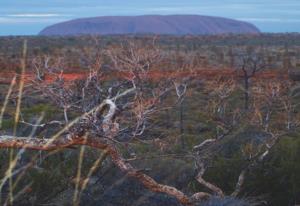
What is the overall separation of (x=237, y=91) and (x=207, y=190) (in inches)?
900

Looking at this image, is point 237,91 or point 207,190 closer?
point 207,190

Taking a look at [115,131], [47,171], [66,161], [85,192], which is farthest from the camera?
[66,161]

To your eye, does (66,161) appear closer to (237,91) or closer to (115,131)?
(115,131)

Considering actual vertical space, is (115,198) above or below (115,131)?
below

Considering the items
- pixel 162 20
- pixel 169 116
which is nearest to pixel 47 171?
pixel 169 116

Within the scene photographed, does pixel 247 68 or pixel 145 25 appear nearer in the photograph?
pixel 247 68

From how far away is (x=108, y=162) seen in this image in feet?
34.9

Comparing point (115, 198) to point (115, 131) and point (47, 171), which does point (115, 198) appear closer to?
point (47, 171)

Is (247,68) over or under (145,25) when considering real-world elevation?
under

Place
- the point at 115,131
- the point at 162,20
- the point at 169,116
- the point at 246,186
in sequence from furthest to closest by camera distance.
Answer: the point at 162,20 → the point at 169,116 → the point at 246,186 → the point at 115,131

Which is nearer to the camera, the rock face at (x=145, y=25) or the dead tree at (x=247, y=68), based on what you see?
the dead tree at (x=247, y=68)

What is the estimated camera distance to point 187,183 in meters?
11.0

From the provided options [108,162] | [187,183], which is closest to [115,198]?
[108,162]

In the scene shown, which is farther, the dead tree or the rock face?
the rock face
